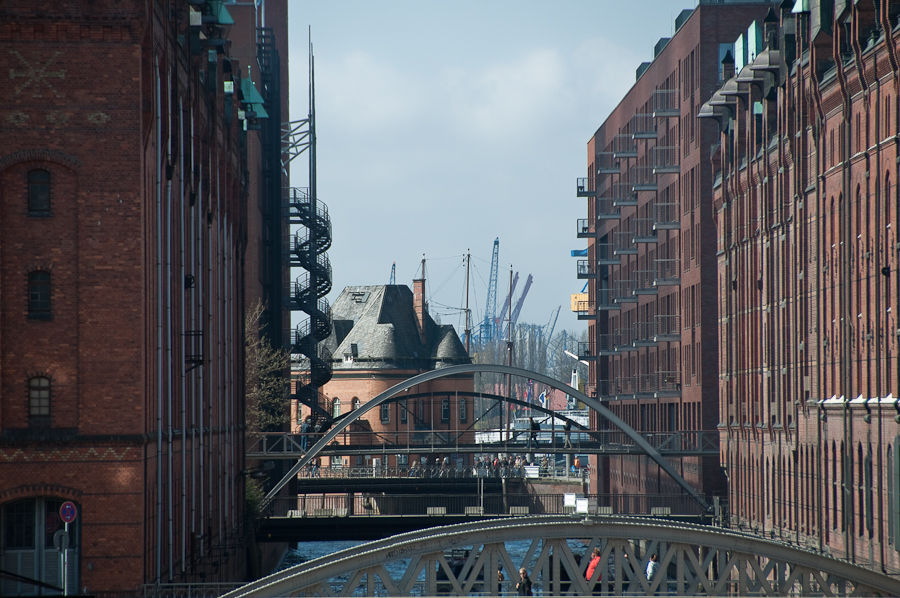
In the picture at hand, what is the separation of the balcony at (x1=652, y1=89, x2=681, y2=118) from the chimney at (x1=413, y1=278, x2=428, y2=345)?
35.6 metres

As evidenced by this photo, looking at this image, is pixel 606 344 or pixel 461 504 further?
pixel 606 344

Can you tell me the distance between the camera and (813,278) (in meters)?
37.6

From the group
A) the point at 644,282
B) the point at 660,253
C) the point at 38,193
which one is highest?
the point at 660,253

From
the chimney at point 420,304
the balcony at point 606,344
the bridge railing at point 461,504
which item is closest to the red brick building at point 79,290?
the bridge railing at point 461,504

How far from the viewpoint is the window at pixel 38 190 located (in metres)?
25.8

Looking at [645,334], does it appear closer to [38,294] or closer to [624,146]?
[624,146]

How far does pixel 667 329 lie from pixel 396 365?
1232 inches

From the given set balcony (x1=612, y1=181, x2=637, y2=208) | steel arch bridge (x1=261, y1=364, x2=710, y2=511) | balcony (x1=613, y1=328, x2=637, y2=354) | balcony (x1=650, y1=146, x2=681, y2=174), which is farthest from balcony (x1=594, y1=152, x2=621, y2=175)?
steel arch bridge (x1=261, y1=364, x2=710, y2=511)

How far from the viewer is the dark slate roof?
91188mm

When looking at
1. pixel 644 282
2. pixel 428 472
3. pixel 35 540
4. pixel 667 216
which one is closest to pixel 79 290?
pixel 35 540

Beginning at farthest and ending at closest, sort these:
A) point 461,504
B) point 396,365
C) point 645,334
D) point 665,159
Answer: point 396,365 → point 461,504 → point 645,334 → point 665,159

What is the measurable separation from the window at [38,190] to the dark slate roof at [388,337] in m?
65.2

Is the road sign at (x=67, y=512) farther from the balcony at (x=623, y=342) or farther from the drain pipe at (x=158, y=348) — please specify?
the balcony at (x=623, y=342)

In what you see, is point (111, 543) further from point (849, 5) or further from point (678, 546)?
point (849, 5)
